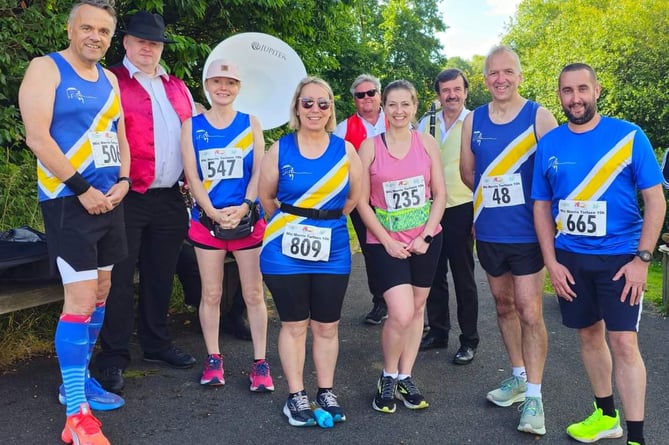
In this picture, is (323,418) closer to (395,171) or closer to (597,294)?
(395,171)

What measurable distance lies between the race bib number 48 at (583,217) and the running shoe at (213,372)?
2339 millimetres

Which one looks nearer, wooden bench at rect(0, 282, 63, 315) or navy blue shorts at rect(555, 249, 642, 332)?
navy blue shorts at rect(555, 249, 642, 332)

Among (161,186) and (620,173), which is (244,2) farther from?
(620,173)

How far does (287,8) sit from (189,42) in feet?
5.10

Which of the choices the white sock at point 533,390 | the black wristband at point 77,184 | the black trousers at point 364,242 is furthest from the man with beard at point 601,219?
the black wristband at point 77,184

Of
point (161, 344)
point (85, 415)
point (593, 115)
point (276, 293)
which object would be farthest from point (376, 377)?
point (593, 115)

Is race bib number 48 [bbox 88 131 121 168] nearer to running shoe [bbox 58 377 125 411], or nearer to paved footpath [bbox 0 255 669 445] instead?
running shoe [bbox 58 377 125 411]

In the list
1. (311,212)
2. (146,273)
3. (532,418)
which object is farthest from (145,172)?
(532,418)

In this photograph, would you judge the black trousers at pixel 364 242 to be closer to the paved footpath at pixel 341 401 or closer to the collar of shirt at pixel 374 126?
the paved footpath at pixel 341 401

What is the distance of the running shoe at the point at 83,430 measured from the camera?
3.20 m

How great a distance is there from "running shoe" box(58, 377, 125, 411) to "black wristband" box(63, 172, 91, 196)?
1.23m

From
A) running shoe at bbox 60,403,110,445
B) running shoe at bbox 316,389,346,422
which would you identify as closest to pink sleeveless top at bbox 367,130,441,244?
running shoe at bbox 316,389,346,422

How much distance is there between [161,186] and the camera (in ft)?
13.5

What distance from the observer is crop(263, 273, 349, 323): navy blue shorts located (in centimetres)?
351
